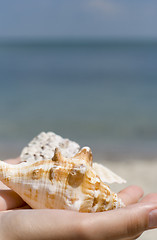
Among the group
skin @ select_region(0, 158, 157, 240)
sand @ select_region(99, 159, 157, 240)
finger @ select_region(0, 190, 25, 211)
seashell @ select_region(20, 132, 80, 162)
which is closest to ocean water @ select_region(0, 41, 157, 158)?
sand @ select_region(99, 159, 157, 240)

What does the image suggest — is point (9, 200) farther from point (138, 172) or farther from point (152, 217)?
point (138, 172)

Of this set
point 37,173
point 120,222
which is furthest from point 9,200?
point 120,222

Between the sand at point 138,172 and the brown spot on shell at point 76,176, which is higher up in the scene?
the brown spot on shell at point 76,176

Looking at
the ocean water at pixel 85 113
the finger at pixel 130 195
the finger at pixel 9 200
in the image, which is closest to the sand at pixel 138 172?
the ocean water at pixel 85 113

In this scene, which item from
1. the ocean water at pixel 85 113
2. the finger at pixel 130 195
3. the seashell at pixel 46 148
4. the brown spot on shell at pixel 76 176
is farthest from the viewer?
the ocean water at pixel 85 113

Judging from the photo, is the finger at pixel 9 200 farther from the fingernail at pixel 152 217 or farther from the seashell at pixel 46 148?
the fingernail at pixel 152 217

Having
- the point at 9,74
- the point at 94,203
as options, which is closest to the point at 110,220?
the point at 94,203

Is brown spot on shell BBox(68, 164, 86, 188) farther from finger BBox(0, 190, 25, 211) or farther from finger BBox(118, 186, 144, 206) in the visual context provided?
finger BBox(118, 186, 144, 206)
